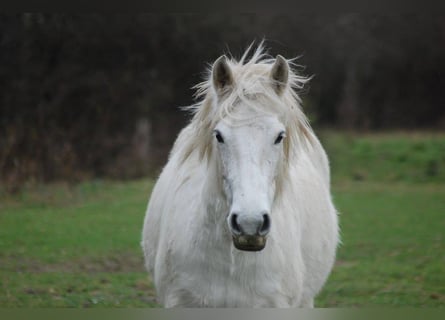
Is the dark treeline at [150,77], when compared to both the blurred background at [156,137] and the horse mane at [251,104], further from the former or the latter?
the horse mane at [251,104]

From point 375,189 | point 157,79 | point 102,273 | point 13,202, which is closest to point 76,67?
point 157,79

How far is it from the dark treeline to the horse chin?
7.26 meters

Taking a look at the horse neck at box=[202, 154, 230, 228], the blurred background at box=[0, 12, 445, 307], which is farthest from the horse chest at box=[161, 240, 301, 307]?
the blurred background at box=[0, 12, 445, 307]

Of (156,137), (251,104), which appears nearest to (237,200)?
(251,104)

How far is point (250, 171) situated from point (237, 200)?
132 millimetres

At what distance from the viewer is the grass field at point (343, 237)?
5375 millimetres

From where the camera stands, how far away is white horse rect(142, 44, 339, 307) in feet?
8.71

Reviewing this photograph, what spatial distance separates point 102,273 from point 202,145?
327 cm

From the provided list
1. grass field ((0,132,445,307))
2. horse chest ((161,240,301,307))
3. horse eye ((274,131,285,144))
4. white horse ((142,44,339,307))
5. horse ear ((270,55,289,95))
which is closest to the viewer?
white horse ((142,44,339,307))

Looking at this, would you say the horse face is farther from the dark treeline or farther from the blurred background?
the dark treeline

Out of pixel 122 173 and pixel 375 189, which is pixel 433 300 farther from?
pixel 122 173

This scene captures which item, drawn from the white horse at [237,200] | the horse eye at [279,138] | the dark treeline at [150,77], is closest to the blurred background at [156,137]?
the dark treeline at [150,77]

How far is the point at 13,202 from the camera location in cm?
894

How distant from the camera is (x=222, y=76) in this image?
2904 millimetres
